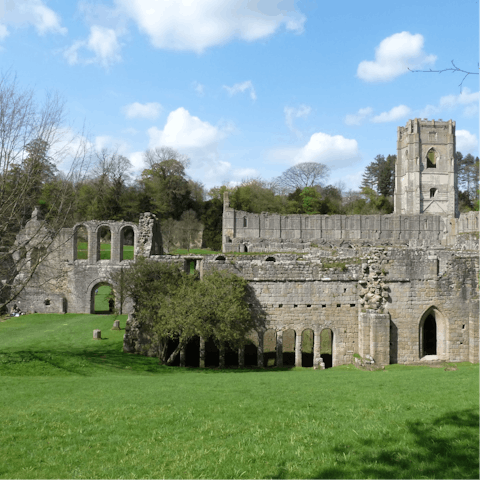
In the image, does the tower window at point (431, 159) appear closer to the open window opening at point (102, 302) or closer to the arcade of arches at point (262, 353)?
the arcade of arches at point (262, 353)

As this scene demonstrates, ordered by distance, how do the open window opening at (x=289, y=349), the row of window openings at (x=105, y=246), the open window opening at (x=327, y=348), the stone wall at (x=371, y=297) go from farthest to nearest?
the row of window openings at (x=105, y=246)
the open window opening at (x=289, y=349)
the open window opening at (x=327, y=348)
the stone wall at (x=371, y=297)

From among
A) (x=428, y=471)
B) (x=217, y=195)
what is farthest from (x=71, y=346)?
(x=217, y=195)

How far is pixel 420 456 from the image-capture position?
232 inches

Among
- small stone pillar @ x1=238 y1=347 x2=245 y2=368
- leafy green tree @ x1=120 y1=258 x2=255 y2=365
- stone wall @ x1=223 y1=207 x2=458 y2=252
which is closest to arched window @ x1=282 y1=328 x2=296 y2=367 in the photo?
small stone pillar @ x1=238 y1=347 x2=245 y2=368

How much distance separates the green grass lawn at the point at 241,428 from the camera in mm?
5809

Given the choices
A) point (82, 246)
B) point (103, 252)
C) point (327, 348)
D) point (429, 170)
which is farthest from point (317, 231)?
point (429, 170)

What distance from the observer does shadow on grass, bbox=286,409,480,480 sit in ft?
17.7

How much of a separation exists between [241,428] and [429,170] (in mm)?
63901

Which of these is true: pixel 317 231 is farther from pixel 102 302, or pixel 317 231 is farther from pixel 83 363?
pixel 83 363

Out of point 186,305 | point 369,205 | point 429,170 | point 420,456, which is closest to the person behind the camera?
point 420,456

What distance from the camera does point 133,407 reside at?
8.95m

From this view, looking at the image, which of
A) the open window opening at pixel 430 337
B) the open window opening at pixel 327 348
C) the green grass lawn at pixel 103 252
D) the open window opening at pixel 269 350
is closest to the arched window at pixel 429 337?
the open window opening at pixel 430 337

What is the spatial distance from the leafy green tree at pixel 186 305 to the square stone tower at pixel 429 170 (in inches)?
2051

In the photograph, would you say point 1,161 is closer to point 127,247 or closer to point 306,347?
point 306,347
